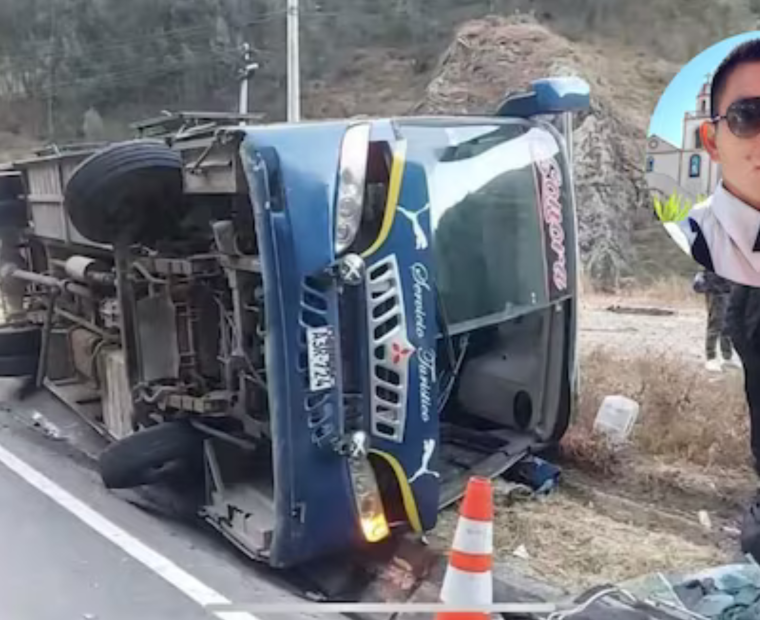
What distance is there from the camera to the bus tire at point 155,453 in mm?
5055

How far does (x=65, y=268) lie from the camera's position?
22.6ft

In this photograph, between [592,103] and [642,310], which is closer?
[642,310]

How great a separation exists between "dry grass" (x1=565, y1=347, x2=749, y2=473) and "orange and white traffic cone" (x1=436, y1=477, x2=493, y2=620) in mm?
2361

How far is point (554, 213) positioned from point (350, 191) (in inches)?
59.8

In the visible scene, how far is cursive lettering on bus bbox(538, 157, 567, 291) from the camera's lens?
5.22m

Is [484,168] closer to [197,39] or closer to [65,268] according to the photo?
[65,268]

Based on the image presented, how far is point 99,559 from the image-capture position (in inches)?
185

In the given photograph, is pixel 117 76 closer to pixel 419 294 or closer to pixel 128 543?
pixel 128 543

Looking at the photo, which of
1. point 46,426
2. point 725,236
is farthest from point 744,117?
point 46,426

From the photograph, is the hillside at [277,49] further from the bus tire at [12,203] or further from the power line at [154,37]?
the bus tire at [12,203]

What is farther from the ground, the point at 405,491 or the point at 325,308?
the point at 325,308

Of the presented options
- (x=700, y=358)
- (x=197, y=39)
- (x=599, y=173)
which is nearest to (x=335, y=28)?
(x=197, y=39)

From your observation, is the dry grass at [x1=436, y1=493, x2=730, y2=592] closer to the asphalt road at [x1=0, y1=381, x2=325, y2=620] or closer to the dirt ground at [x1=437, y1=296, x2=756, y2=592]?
the dirt ground at [x1=437, y1=296, x2=756, y2=592]

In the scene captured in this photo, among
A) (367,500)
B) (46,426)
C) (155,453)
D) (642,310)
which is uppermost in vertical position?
(367,500)
